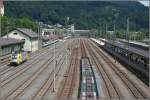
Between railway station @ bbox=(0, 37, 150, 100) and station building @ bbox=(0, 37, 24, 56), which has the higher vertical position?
station building @ bbox=(0, 37, 24, 56)

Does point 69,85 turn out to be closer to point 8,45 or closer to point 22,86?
point 22,86

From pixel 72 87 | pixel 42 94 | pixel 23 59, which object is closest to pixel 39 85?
pixel 72 87

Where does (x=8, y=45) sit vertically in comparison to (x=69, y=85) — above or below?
above

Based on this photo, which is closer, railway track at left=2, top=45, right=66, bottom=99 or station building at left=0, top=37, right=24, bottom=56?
railway track at left=2, top=45, right=66, bottom=99

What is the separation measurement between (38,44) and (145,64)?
76.9 m

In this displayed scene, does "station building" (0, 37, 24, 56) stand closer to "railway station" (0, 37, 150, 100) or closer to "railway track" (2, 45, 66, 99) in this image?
"railway station" (0, 37, 150, 100)

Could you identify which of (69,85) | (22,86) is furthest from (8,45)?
(69,85)

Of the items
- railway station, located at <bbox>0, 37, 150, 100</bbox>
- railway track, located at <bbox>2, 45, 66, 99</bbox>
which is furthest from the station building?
railway track, located at <bbox>2, 45, 66, 99</bbox>

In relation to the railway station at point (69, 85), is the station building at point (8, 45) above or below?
above

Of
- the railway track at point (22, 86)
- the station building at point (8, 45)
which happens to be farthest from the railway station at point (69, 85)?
the station building at point (8, 45)

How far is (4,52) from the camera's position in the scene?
257 feet

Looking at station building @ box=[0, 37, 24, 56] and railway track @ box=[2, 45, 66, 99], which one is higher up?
station building @ box=[0, 37, 24, 56]

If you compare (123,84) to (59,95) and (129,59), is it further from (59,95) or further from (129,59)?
(129,59)

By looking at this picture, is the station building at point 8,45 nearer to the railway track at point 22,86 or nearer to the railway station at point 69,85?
the railway station at point 69,85
